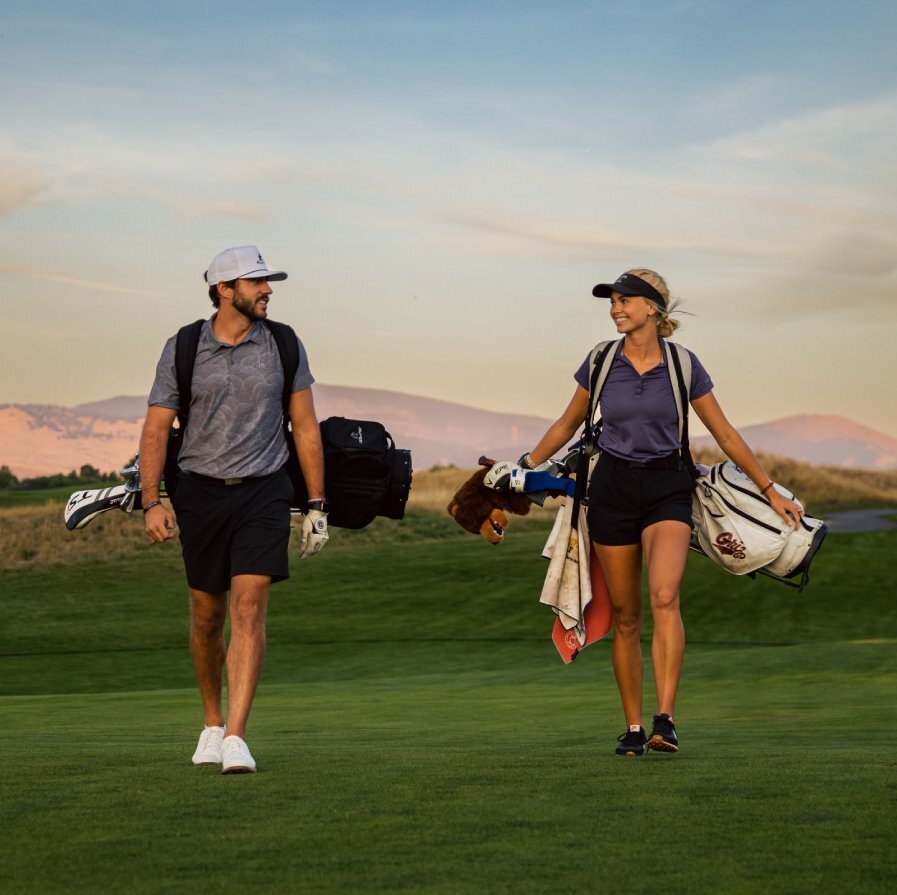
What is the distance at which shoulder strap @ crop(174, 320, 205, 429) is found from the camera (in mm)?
6910

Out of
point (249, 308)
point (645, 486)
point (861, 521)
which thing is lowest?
point (645, 486)

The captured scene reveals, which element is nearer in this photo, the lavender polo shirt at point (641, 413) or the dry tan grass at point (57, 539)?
the lavender polo shirt at point (641, 413)

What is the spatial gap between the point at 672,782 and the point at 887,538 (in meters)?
31.9

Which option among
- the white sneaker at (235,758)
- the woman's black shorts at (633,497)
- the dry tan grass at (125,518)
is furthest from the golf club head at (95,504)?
the dry tan grass at (125,518)

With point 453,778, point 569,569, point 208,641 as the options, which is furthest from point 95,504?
point 453,778

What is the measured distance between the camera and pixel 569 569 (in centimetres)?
779

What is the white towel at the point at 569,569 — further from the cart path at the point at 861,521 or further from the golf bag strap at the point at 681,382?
the cart path at the point at 861,521

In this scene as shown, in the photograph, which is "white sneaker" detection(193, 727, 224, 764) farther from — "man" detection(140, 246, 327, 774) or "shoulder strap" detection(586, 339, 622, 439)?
"shoulder strap" detection(586, 339, 622, 439)

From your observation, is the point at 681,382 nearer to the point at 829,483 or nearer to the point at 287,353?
the point at 287,353

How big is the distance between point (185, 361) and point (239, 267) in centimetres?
50

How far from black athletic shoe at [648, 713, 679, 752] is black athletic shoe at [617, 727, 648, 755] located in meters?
0.05

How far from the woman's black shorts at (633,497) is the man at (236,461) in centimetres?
140

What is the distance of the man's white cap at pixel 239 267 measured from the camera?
6.97 m

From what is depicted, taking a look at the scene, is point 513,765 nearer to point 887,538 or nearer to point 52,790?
point 52,790
